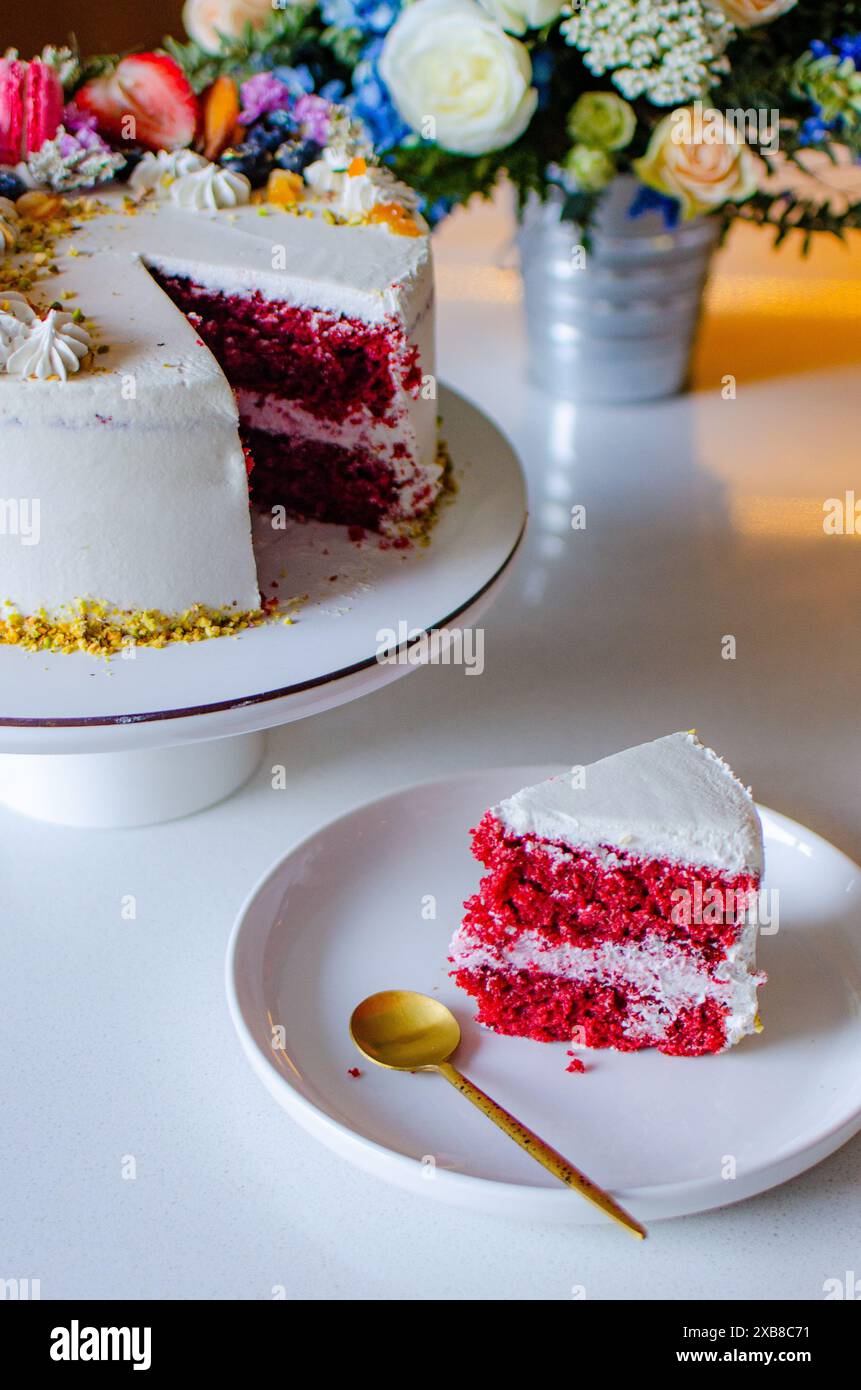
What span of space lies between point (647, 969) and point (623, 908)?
3.1 inches

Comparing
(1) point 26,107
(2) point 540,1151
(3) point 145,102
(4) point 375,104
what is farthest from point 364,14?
(2) point 540,1151

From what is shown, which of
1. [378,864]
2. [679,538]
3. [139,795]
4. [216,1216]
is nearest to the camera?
[216,1216]

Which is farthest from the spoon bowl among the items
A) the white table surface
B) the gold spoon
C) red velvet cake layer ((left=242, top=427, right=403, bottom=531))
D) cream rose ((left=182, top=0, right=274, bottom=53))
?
cream rose ((left=182, top=0, right=274, bottom=53))

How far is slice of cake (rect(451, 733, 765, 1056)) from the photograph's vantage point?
132cm

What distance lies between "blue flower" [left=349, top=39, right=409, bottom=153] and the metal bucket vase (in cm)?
30

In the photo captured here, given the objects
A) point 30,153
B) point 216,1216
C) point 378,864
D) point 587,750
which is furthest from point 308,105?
point 216,1216

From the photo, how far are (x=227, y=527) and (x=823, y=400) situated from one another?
1.45 m

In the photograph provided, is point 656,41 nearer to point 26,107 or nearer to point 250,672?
point 26,107

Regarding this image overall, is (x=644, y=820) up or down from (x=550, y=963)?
up

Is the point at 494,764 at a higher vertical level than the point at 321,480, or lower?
lower

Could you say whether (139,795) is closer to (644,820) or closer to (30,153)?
(644,820)

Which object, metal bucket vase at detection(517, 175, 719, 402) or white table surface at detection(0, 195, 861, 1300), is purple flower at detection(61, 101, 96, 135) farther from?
white table surface at detection(0, 195, 861, 1300)

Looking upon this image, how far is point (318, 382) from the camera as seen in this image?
185cm

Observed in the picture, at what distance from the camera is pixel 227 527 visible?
1.56m
